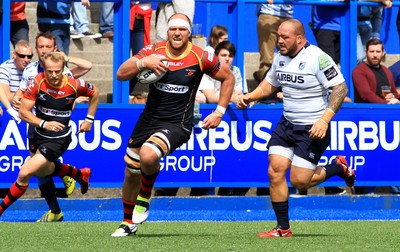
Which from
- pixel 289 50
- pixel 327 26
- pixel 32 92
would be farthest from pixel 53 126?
pixel 327 26

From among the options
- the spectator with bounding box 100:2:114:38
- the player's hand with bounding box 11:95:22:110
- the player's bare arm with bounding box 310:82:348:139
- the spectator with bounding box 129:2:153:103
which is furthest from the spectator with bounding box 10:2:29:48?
the player's bare arm with bounding box 310:82:348:139

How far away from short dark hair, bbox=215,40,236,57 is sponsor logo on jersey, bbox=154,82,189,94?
3.91 meters

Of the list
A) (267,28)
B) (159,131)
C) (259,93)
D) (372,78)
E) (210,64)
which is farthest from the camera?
(267,28)

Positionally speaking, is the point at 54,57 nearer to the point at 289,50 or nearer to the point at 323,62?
the point at 289,50

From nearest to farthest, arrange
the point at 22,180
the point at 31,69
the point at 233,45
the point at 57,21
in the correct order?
the point at 22,180 → the point at 31,69 → the point at 233,45 → the point at 57,21

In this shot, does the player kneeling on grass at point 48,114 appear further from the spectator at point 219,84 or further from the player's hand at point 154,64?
the player's hand at point 154,64

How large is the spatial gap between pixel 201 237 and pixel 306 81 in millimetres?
1792

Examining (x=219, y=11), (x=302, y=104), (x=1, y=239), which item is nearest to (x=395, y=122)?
(x=219, y=11)

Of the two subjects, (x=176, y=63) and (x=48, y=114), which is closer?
(x=176, y=63)

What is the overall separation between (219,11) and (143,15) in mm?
1434

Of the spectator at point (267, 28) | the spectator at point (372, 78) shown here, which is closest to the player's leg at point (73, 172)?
the spectator at point (267, 28)

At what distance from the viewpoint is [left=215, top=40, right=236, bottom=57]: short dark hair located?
14.1 meters

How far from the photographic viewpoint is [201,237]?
10031mm

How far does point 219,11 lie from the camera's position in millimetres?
16031
